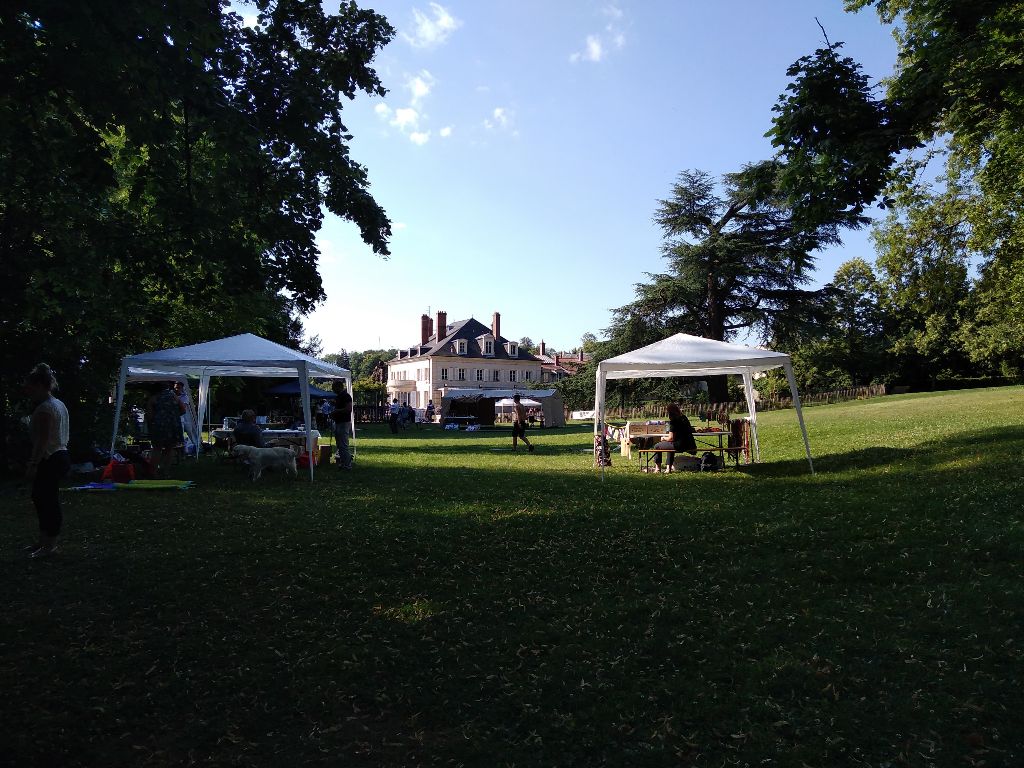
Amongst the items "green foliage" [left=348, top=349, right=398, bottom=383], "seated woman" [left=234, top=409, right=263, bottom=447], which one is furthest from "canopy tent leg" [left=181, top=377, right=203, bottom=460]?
"green foliage" [left=348, top=349, right=398, bottom=383]

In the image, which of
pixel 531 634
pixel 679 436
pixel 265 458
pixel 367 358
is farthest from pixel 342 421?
pixel 367 358

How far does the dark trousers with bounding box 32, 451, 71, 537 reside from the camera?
6.46m

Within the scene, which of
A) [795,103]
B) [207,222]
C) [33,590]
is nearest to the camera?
[33,590]

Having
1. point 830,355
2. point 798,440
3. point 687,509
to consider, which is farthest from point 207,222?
point 830,355

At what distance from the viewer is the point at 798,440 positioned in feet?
57.1

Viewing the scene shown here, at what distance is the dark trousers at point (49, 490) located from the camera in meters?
6.46

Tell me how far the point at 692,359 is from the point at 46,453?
10012 mm

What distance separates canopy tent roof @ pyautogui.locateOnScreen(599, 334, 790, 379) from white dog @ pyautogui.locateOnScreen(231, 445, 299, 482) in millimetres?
6362

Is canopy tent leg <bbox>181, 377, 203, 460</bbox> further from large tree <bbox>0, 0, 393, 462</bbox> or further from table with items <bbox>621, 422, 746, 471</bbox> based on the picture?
table with items <bbox>621, 422, 746, 471</bbox>

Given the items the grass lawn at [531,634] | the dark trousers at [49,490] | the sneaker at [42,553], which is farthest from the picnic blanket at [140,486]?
the dark trousers at [49,490]

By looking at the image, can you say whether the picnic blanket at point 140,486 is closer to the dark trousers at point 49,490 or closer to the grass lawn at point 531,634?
the grass lawn at point 531,634

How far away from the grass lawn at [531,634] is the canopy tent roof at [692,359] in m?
3.70

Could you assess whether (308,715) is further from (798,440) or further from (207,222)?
(798,440)

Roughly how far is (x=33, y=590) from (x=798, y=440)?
1643 centimetres
